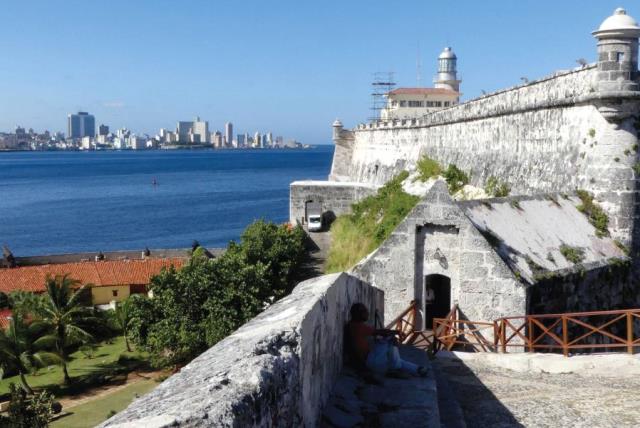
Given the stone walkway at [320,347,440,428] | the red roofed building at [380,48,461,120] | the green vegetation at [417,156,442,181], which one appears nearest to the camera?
the stone walkway at [320,347,440,428]

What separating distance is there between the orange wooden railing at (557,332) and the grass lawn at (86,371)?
20263 mm

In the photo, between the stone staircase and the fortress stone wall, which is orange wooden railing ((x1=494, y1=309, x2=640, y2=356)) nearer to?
the stone staircase

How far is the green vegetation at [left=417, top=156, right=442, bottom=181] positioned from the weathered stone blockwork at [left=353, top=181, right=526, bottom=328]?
16.5 m

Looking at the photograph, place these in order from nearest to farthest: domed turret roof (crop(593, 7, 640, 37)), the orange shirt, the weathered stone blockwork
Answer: the orange shirt
the weathered stone blockwork
domed turret roof (crop(593, 7, 640, 37))

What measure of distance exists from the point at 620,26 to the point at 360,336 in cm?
1111

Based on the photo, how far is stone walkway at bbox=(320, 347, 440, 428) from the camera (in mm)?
4680

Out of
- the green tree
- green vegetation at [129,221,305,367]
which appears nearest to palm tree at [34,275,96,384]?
green vegetation at [129,221,305,367]

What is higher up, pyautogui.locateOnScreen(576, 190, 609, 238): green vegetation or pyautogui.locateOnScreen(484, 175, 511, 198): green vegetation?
pyautogui.locateOnScreen(484, 175, 511, 198): green vegetation

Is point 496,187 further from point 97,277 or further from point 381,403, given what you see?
point 97,277

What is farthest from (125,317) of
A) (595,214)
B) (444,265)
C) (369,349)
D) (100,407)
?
(369,349)

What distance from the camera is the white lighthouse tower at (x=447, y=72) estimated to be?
81562mm

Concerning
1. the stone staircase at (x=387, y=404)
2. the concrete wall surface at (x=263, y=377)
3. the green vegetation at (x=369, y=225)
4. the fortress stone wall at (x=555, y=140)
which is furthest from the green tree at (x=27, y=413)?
the concrete wall surface at (x=263, y=377)

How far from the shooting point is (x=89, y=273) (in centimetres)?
3725

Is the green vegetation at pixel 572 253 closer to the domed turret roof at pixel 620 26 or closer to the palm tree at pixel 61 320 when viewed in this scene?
the domed turret roof at pixel 620 26
